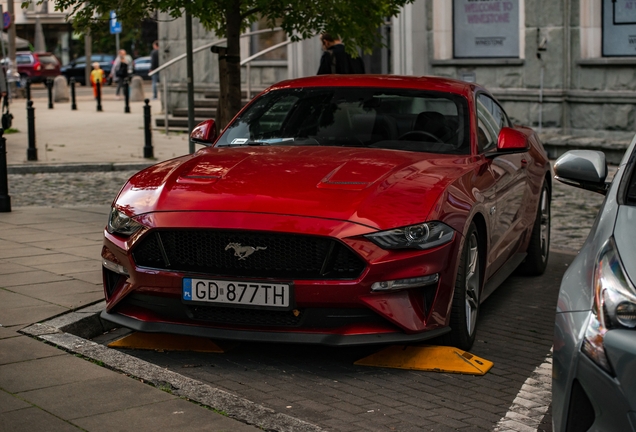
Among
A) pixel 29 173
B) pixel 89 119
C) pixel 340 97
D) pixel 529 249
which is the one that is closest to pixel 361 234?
pixel 340 97

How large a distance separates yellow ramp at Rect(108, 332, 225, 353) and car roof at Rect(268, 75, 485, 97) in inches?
83.7

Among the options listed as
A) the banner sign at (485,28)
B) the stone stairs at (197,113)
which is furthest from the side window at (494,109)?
the stone stairs at (197,113)

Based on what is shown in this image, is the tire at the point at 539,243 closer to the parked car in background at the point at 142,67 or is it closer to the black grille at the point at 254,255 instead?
the black grille at the point at 254,255

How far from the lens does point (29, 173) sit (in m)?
15.5

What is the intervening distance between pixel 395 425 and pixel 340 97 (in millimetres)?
2913

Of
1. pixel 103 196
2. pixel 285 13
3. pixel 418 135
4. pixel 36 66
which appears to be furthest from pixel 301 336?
pixel 36 66

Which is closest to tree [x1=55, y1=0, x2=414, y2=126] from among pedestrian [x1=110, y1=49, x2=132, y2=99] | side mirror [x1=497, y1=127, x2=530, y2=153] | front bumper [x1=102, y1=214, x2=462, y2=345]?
side mirror [x1=497, y1=127, x2=530, y2=153]

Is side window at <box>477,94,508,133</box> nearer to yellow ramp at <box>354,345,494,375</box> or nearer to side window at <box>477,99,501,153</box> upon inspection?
side window at <box>477,99,501,153</box>

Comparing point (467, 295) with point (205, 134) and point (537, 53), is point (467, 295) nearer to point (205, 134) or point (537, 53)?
point (205, 134)

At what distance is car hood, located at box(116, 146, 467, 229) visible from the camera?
5.41m

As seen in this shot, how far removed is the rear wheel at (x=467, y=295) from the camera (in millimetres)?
5637

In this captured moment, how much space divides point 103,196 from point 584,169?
8.84m

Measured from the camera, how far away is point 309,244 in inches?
209

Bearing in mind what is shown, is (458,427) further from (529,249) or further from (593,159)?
(529,249)
